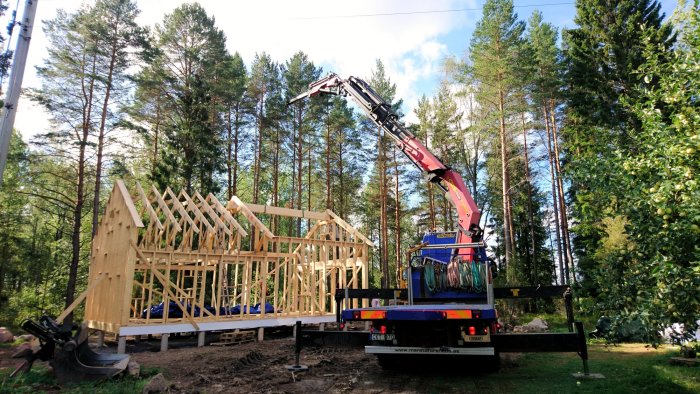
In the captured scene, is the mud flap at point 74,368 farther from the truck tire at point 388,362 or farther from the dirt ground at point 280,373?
the truck tire at point 388,362

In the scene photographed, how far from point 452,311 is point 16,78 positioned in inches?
243

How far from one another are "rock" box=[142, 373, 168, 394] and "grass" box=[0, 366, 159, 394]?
0.10m

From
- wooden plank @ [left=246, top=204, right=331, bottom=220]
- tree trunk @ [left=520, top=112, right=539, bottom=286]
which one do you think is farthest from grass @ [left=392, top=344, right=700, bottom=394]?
tree trunk @ [left=520, top=112, right=539, bottom=286]

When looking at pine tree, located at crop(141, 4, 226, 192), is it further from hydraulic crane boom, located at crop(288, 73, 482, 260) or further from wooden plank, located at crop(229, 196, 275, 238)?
hydraulic crane boom, located at crop(288, 73, 482, 260)

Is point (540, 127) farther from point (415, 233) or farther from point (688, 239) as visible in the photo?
point (688, 239)

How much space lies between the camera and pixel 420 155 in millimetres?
9547

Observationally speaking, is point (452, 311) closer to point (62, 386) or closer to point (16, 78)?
point (62, 386)

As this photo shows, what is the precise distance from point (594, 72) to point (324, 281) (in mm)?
13340

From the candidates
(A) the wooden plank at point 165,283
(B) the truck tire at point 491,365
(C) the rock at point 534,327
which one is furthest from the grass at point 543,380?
(C) the rock at point 534,327

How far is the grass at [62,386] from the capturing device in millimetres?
5534

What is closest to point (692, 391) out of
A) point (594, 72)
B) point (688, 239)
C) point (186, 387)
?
point (688, 239)

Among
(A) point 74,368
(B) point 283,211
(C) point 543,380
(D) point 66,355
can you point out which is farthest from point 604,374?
(B) point 283,211

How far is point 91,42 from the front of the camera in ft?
51.4

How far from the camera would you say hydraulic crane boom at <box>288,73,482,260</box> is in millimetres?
8398
